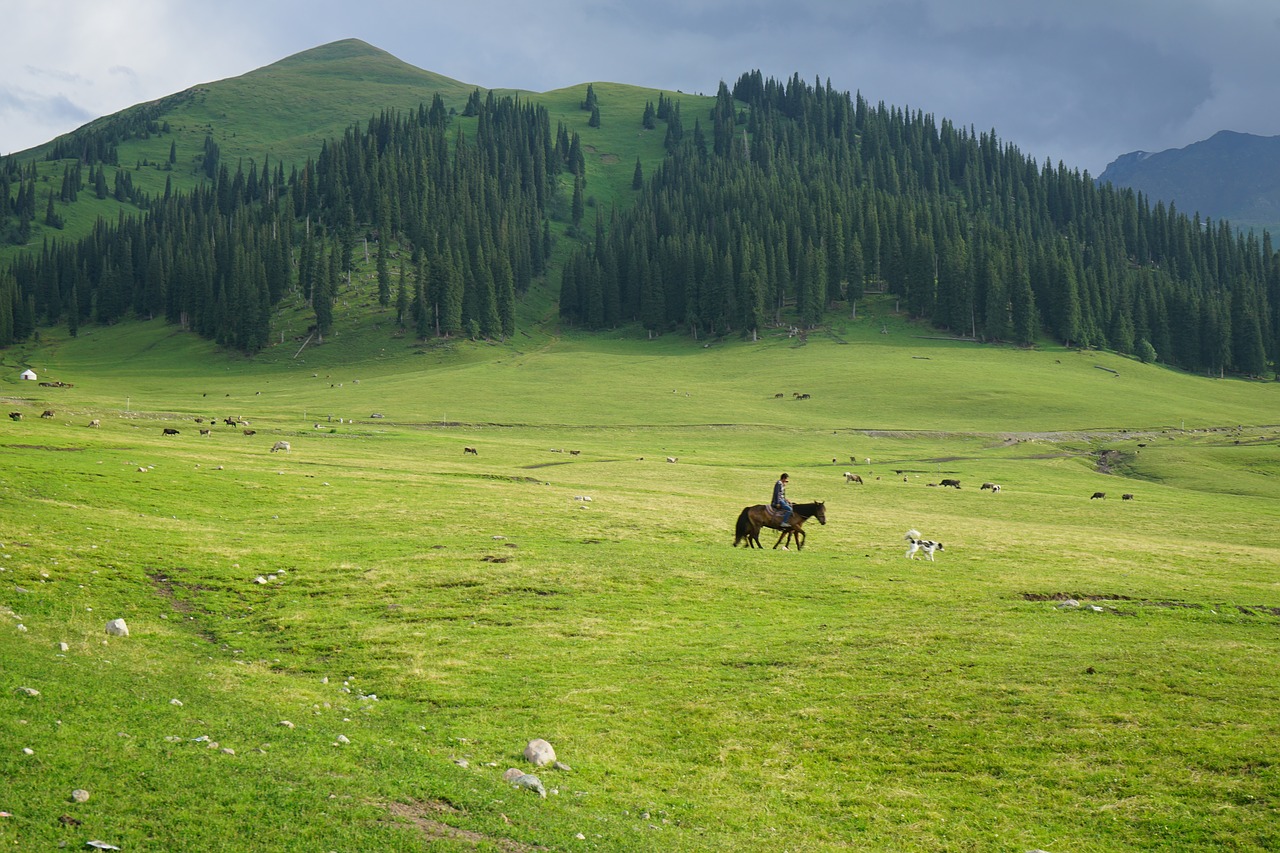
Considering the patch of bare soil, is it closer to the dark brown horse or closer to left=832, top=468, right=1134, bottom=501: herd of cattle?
the dark brown horse

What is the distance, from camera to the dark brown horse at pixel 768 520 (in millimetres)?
32906

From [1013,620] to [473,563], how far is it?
16227 millimetres

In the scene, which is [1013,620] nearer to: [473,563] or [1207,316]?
[473,563]

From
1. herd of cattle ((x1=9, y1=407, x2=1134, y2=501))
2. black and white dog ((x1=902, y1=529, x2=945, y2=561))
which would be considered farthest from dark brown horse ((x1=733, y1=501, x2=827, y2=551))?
herd of cattle ((x1=9, y1=407, x2=1134, y2=501))

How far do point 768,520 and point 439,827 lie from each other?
76.3 ft

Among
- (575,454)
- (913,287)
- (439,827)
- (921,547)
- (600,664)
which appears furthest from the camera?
(913,287)

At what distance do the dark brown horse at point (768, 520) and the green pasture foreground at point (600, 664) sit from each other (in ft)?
3.37

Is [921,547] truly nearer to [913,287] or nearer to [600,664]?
[600,664]

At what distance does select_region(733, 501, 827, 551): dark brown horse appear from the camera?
32.9 meters

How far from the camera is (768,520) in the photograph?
33.0 metres

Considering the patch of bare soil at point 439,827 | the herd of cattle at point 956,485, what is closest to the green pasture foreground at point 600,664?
the patch of bare soil at point 439,827

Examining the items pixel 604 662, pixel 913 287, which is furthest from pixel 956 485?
pixel 913 287

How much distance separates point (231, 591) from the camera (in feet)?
76.5

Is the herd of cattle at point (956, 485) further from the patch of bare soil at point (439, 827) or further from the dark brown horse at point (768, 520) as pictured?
the patch of bare soil at point (439, 827)
